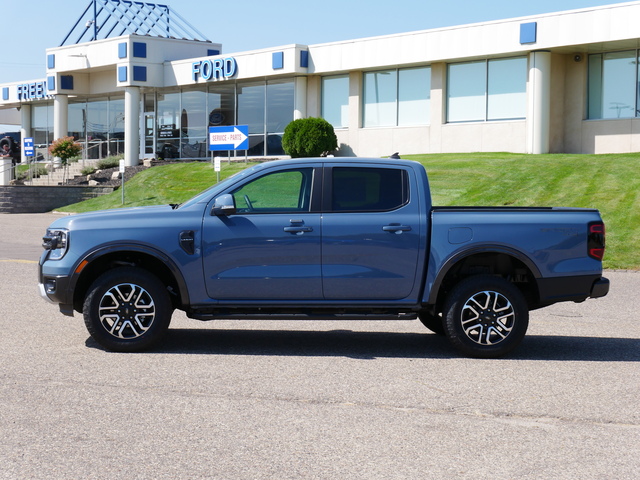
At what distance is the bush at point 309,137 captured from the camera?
37.0 meters

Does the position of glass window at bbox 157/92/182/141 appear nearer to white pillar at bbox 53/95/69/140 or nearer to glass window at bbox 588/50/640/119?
white pillar at bbox 53/95/69/140

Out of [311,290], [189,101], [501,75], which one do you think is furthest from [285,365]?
[189,101]

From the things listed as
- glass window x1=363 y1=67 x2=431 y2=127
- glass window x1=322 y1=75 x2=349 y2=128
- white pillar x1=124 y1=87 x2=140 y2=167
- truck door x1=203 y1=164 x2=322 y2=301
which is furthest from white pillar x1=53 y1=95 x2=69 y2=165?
truck door x1=203 y1=164 x2=322 y2=301

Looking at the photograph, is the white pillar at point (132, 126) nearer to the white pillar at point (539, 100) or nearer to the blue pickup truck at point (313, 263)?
the white pillar at point (539, 100)

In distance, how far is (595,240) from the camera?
8.65 metres

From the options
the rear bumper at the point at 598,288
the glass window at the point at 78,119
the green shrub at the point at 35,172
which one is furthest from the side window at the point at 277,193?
the glass window at the point at 78,119

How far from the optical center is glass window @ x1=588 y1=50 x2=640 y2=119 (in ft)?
104

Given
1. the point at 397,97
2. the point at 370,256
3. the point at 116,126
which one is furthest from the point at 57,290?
the point at 116,126

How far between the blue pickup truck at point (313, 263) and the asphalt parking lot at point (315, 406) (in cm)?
40

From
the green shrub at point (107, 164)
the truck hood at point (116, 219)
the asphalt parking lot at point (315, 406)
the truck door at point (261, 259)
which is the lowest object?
the asphalt parking lot at point (315, 406)

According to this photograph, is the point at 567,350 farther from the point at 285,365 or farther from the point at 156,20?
the point at 156,20

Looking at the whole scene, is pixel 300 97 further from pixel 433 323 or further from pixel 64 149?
pixel 433 323

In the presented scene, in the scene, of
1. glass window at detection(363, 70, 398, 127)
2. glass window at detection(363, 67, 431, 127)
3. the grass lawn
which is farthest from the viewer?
glass window at detection(363, 70, 398, 127)

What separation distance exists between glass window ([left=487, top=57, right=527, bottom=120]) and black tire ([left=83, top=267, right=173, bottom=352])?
1065 inches
